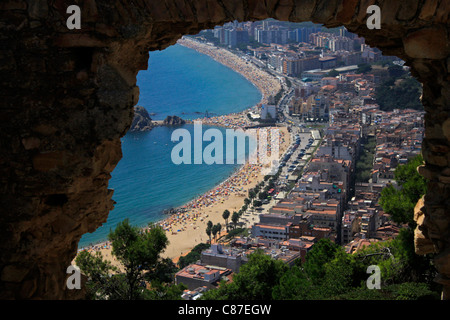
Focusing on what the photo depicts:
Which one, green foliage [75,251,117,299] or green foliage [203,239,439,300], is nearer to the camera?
green foliage [203,239,439,300]

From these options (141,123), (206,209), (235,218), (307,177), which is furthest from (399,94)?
(235,218)

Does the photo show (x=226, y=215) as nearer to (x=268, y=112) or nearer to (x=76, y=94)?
(x=268, y=112)

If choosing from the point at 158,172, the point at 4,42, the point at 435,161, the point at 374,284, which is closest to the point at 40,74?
the point at 4,42

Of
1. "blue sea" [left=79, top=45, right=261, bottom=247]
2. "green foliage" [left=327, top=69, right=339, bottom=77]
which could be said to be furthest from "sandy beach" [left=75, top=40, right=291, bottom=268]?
"green foliage" [left=327, top=69, right=339, bottom=77]

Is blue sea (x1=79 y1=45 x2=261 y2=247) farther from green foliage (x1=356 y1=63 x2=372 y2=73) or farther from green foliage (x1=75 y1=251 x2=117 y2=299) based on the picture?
green foliage (x1=356 y1=63 x2=372 y2=73)

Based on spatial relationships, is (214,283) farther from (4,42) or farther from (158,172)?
(158,172)


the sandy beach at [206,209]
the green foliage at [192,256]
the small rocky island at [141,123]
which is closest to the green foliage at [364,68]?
the sandy beach at [206,209]
